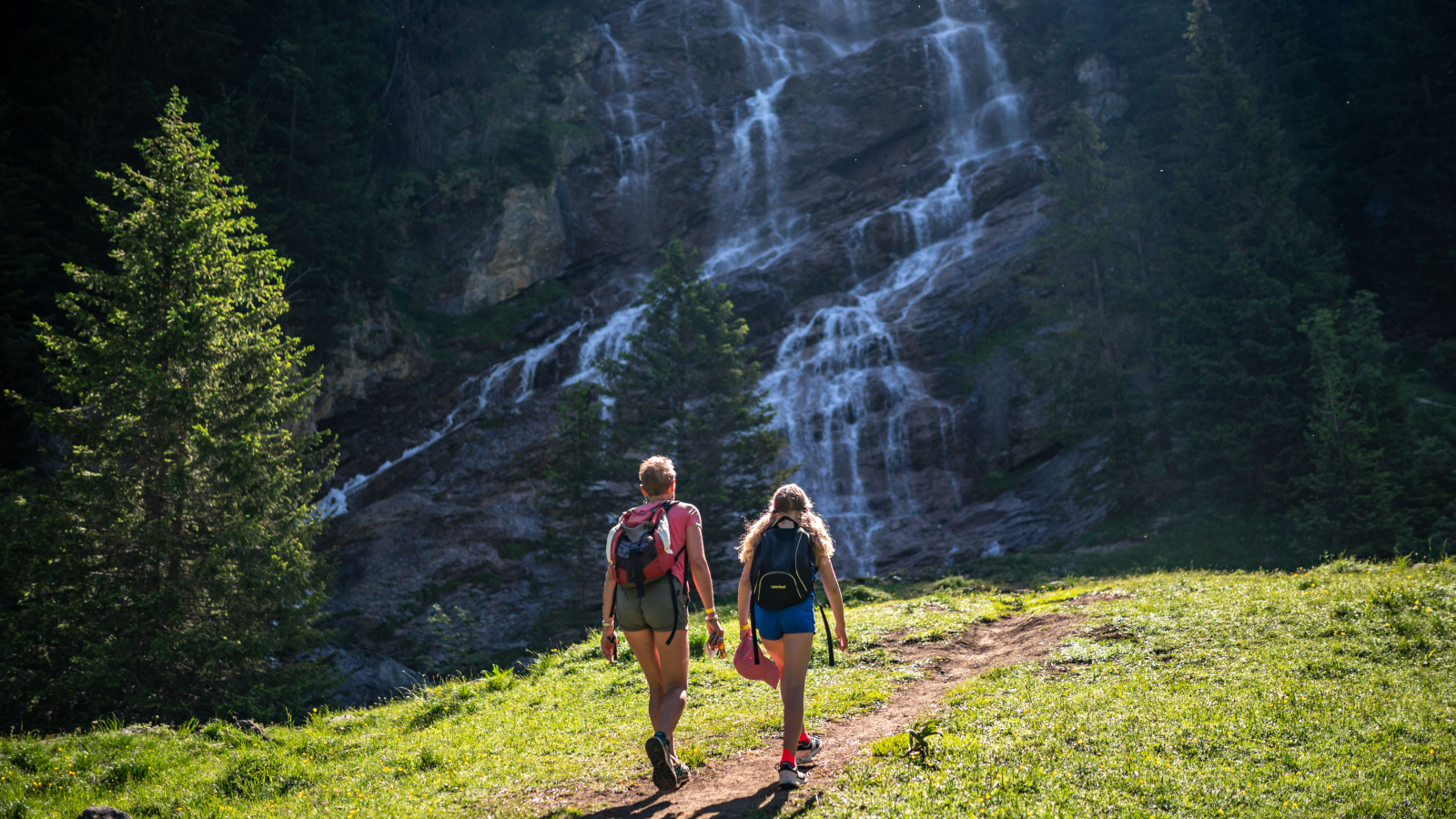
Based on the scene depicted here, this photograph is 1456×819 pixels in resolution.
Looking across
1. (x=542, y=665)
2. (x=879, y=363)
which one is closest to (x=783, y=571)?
(x=542, y=665)

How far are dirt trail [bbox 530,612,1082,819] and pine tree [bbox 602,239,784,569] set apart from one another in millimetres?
15441

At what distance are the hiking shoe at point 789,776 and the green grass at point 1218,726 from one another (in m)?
0.29

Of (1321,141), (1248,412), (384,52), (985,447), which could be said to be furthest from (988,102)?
(384,52)

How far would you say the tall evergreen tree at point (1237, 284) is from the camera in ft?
76.6

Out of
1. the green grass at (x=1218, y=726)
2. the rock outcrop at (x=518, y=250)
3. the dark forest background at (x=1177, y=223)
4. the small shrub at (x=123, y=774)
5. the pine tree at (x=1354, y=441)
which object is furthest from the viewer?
the rock outcrop at (x=518, y=250)

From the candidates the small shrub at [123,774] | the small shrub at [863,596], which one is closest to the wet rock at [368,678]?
the small shrub at [863,596]

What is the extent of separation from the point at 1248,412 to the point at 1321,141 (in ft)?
53.0

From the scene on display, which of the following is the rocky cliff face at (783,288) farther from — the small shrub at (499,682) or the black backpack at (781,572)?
the black backpack at (781,572)

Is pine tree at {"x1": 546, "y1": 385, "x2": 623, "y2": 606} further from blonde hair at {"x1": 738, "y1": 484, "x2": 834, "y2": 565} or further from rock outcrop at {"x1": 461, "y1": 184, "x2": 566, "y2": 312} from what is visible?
rock outcrop at {"x1": 461, "y1": 184, "x2": 566, "y2": 312}

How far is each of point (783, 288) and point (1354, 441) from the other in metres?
25.4

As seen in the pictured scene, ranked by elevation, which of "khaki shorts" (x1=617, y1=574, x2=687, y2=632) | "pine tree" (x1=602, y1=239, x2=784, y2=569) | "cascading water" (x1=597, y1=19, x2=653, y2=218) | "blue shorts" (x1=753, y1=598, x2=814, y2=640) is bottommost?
"blue shorts" (x1=753, y1=598, x2=814, y2=640)

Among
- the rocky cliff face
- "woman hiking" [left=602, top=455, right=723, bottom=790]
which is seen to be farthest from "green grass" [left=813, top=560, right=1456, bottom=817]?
the rocky cliff face

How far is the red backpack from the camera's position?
5.80m

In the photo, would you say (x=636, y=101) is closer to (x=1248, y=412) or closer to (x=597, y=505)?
(x=597, y=505)
